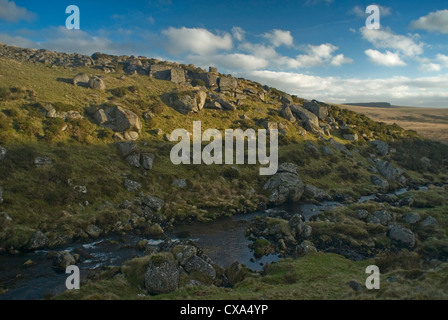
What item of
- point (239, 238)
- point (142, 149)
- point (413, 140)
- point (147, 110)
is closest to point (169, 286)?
point (239, 238)

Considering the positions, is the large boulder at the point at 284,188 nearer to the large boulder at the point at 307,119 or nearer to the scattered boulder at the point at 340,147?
the scattered boulder at the point at 340,147

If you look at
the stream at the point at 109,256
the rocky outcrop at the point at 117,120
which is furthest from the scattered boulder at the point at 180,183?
the rocky outcrop at the point at 117,120

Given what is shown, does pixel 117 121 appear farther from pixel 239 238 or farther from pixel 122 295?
pixel 122 295

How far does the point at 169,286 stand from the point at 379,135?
10211 centimetres

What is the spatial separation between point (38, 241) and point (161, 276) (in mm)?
16615

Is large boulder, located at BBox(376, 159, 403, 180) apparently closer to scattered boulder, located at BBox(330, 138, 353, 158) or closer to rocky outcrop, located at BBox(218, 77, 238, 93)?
scattered boulder, located at BBox(330, 138, 353, 158)

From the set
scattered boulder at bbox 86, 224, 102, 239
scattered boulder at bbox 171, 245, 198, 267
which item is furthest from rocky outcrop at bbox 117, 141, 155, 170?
scattered boulder at bbox 171, 245, 198, 267

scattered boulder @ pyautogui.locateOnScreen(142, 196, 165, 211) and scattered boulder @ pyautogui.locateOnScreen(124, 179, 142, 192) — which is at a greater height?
scattered boulder @ pyautogui.locateOnScreen(124, 179, 142, 192)

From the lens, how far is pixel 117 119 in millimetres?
55812

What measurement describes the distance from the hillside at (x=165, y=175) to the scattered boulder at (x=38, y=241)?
0.36 ft

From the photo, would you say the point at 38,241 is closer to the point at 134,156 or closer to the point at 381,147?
the point at 134,156

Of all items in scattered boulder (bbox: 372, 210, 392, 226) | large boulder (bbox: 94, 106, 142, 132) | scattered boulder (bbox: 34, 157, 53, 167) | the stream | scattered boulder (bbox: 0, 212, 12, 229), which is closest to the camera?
the stream

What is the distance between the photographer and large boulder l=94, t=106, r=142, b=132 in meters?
54.8

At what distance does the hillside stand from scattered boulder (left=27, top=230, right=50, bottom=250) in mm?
111
